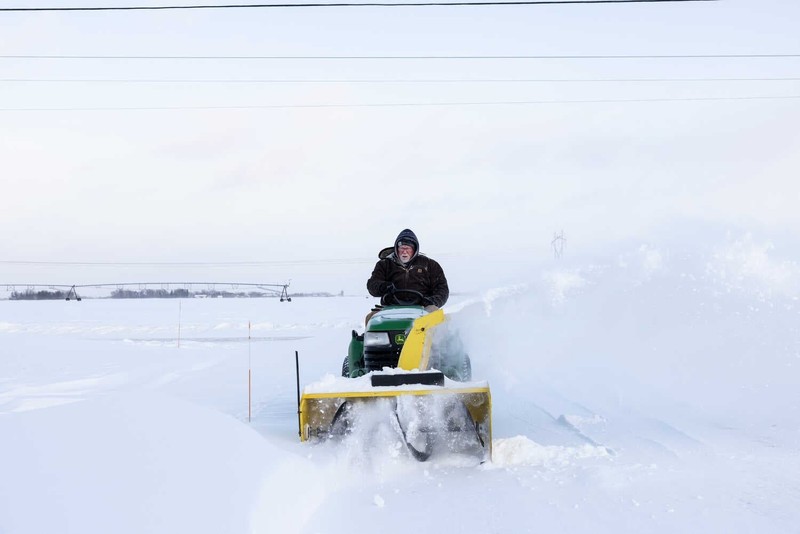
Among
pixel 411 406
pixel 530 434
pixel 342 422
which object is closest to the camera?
pixel 411 406

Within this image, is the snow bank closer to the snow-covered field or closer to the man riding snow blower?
the snow-covered field

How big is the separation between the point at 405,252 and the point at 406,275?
0.27 meters

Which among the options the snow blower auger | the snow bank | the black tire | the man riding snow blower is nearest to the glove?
the man riding snow blower

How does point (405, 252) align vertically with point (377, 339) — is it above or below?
above

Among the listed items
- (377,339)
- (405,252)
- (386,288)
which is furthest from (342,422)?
(405,252)

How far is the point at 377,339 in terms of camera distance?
271 inches

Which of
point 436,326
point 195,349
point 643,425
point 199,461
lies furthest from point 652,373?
point 195,349

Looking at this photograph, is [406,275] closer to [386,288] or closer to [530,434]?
[386,288]

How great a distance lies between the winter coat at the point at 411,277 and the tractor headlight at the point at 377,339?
1.01 metres

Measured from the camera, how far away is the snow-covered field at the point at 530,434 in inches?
153

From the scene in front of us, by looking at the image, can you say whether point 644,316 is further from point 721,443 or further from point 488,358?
point 721,443

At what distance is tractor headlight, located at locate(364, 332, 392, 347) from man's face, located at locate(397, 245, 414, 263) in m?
1.34

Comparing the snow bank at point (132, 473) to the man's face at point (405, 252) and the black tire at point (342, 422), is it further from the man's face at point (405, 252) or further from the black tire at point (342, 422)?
the man's face at point (405, 252)

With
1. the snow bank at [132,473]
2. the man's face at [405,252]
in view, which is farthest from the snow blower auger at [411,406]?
the man's face at [405,252]
